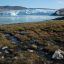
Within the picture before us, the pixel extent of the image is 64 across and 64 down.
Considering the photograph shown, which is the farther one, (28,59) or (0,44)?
(0,44)

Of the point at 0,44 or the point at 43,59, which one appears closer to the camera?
the point at 43,59

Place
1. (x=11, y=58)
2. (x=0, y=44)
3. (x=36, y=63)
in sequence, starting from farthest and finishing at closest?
(x=0, y=44)
(x=11, y=58)
(x=36, y=63)

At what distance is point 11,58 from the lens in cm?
1545

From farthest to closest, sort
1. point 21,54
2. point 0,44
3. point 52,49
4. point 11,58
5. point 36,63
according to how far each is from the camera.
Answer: point 0,44 → point 52,49 → point 21,54 → point 11,58 → point 36,63

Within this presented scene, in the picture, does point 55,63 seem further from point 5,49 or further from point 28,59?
point 5,49

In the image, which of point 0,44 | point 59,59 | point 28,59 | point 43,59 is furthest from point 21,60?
point 0,44

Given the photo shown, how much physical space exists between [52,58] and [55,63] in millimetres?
1107

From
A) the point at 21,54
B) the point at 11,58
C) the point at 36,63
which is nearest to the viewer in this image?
the point at 36,63

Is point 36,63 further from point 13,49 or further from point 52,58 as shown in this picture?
point 13,49

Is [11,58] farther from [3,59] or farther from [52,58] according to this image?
[52,58]

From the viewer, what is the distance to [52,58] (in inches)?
619

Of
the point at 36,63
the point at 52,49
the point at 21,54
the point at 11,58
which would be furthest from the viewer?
the point at 52,49

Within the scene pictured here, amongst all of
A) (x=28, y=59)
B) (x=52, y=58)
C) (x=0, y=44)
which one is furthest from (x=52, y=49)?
(x=0, y=44)

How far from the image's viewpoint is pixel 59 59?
15.5 m
